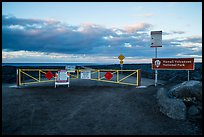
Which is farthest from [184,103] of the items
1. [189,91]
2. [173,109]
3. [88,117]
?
[88,117]

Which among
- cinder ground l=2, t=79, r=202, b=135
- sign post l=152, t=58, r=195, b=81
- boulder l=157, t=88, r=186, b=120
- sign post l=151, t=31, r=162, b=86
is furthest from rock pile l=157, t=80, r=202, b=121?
sign post l=151, t=31, r=162, b=86

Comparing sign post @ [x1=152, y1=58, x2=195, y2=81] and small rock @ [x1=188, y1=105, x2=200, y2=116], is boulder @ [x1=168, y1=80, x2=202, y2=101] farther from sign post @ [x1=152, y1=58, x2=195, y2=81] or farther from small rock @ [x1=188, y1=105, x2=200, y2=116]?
sign post @ [x1=152, y1=58, x2=195, y2=81]

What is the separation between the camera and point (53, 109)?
871cm

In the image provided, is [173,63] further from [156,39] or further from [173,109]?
[173,109]

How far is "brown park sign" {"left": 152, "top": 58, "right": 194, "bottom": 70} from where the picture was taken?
13.7 meters

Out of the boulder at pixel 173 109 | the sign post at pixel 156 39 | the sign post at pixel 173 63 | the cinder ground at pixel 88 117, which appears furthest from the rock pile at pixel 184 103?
the sign post at pixel 156 39


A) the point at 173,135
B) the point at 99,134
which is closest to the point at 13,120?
the point at 99,134

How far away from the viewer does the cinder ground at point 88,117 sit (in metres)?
Answer: 6.55

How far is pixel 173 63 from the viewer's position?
14.1 meters

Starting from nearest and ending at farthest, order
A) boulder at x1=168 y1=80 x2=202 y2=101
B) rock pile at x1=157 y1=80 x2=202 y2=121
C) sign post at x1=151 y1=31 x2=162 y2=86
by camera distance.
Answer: rock pile at x1=157 y1=80 x2=202 y2=121
boulder at x1=168 y1=80 x2=202 y2=101
sign post at x1=151 y1=31 x2=162 y2=86

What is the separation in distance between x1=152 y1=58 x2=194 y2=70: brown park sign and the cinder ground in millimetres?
4337

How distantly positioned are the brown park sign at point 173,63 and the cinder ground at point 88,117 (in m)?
4.34

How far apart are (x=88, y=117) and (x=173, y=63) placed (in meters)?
8.79

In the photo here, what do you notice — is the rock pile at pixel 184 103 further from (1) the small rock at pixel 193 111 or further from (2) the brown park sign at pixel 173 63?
(2) the brown park sign at pixel 173 63
